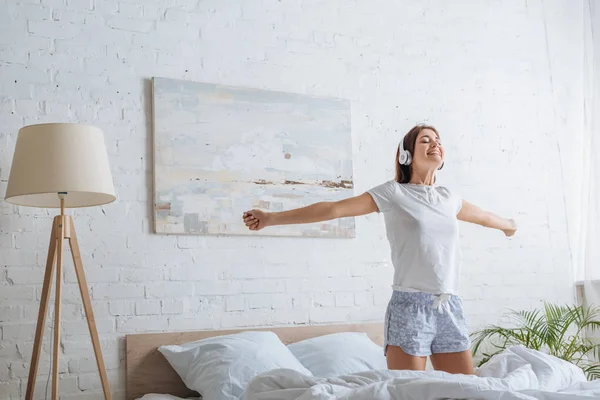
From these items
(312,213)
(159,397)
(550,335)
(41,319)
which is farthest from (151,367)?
(550,335)

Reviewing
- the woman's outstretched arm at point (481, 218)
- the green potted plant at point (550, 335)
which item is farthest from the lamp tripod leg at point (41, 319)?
the green potted plant at point (550, 335)

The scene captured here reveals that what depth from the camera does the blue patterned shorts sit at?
2648 mm

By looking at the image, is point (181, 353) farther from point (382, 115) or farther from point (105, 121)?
point (382, 115)

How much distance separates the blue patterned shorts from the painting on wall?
3.86ft

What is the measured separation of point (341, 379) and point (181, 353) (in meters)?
1.24

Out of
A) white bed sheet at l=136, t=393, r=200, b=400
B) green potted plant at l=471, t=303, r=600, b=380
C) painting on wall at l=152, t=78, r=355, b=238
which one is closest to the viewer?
white bed sheet at l=136, t=393, r=200, b=400

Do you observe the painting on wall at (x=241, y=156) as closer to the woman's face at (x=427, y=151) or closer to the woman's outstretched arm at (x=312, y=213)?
the woman's outstretched arm at (x=312, y=213)

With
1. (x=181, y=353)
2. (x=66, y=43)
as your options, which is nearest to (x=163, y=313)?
(x=181, y=353)

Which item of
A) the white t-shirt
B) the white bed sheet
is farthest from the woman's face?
the white bed sheet

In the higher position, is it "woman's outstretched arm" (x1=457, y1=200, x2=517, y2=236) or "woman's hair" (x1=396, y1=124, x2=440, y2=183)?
"woman's hair" (x1=396, y1=124, x2=440, y2=183)

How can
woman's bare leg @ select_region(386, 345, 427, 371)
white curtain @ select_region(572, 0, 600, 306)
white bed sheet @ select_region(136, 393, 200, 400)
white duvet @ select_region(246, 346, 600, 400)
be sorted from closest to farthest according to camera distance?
white duvet @ select_region(246, 346, 600, 400)
woman's bare leg @ select_region(386, 345, 427, 371)
white bed sheet @ select_region(136, 393, 200, 400)
white curtain @ select_region(572, 0, 600, 306)

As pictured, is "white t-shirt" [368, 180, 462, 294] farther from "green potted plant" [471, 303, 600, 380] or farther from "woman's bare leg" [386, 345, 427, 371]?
"green potted plant" [471, 303, 600, 380]

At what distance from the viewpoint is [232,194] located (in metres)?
3.67

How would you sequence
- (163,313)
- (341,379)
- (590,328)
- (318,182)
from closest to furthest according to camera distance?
(341,379) → (163,313) → (318,182) → (590,328)
